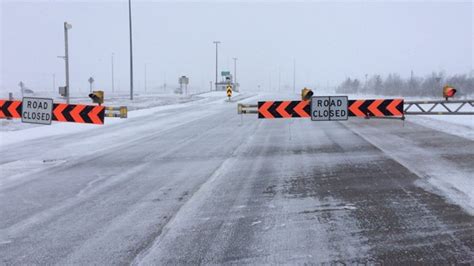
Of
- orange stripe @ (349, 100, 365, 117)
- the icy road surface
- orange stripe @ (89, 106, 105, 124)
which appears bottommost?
the icy road surface

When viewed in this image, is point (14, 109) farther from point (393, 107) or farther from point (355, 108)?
point (393, 107)

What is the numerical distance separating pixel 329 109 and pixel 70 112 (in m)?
6.37

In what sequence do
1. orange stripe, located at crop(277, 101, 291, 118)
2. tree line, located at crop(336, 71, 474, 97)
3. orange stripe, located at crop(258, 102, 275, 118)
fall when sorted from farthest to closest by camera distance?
tree line, located at crop(336, 71, 474, 97)
orange stripe, located at crop(258, 102, 275, 118)
orange stripe, located at crop(277, 101, 291, 118)

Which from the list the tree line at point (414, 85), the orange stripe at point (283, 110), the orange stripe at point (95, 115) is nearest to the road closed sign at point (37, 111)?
the orange stripe at point (95, 115)

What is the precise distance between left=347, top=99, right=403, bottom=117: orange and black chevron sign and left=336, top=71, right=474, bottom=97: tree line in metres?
33.4

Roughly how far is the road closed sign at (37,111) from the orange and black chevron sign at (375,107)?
735cm

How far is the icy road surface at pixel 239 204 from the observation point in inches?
188

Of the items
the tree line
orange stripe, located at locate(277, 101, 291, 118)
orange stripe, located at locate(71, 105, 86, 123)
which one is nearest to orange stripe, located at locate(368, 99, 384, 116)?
orange stripe, located at locate(277, 101, 291, 118)

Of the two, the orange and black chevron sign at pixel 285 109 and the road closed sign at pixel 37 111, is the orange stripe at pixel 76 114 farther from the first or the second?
the orange and black chevron sign at pixel 285 109

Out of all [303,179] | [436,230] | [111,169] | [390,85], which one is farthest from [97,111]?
[390,85]

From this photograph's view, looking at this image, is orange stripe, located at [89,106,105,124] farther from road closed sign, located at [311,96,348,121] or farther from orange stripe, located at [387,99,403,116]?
orange stripe, located at [387,99,403,116]

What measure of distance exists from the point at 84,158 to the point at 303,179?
5.71 meters

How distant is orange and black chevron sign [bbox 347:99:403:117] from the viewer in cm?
1209

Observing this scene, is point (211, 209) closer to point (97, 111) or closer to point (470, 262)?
point (470, 262)
